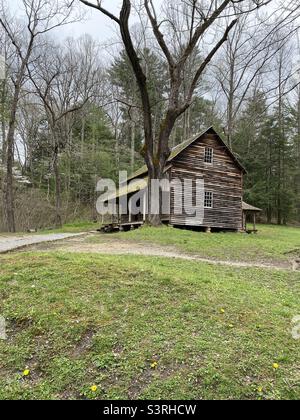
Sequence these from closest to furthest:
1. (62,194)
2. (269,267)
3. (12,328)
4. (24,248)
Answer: (12,328) < (269,267) < (24,248) < (62,194)

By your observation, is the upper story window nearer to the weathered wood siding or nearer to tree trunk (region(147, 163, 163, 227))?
the weathered wood siding

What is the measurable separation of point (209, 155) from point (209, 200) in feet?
9.14

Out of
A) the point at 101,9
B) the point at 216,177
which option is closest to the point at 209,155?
the point at 216,177

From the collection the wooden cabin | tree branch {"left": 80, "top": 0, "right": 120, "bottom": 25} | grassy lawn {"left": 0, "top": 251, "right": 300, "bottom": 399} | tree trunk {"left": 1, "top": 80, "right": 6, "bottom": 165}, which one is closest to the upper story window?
the wooden cabin

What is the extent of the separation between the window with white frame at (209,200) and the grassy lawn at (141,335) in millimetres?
14480

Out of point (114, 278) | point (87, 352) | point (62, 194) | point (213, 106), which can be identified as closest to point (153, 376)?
point (87, 352)

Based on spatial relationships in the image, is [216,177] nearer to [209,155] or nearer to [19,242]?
[209,155]

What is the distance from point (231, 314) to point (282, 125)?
32.9 m

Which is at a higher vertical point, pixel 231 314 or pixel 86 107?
pixel 86 107

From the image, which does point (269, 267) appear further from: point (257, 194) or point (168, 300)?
point (257, 194)

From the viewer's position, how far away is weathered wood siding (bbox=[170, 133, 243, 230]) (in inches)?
762

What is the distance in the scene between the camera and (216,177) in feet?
68.1

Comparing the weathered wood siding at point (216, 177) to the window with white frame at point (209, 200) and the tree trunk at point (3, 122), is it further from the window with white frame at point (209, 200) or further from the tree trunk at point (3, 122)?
the tree trunk at point (3, 122)

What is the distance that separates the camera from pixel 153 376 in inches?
127
